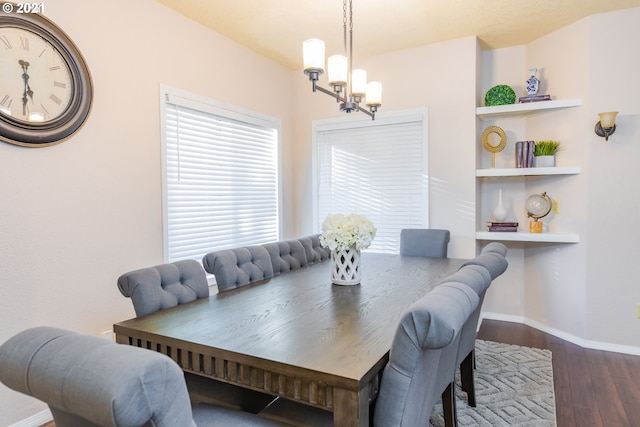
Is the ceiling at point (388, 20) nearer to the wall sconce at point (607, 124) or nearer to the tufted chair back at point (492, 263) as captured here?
the wall sconce at point (607, 124)

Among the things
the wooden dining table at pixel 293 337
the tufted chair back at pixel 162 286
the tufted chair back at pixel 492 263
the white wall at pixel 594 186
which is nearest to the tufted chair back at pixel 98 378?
the wooden dining table at pixel 293 337

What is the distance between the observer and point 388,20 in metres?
3.26

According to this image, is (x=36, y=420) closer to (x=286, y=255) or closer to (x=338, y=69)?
(x=286, y=255)

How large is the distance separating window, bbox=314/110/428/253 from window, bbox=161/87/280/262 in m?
0.60

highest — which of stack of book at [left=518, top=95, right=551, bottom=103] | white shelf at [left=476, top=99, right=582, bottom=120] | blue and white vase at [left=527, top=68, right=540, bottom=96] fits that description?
blue and white vase at [left=527, top=68, right=540, bottom=96]

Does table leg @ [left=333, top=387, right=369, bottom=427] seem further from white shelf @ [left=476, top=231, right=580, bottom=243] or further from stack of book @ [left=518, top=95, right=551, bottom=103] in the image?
stack of book @ [left=518, top=95, right=551, bottom=103]

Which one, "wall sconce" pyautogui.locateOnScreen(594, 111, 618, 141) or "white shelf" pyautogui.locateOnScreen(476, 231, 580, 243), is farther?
"white shelf" pyautogui.locateOnScreen(476, 231, 580, 243)

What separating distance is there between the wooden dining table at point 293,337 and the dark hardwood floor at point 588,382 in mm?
1232

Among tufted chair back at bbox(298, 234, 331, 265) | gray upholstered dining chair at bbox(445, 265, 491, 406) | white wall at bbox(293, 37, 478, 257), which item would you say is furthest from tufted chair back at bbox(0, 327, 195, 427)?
white wall at bbox(293, 37, 478, 257)

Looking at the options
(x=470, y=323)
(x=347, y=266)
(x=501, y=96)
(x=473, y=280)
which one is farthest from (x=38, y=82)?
(x=501, y=96)

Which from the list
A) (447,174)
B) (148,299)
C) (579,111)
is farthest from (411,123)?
(148,299)

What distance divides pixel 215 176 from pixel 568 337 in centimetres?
348

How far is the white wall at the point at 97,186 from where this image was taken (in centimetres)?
215

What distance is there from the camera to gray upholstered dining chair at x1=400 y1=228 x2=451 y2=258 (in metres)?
3.33
